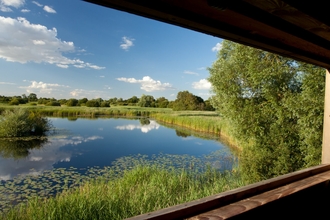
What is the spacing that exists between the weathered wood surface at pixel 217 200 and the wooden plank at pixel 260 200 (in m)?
0.03

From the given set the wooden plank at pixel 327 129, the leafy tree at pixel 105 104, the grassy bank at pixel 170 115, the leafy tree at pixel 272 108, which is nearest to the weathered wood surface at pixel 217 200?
the wooden plank at pixel 327 129

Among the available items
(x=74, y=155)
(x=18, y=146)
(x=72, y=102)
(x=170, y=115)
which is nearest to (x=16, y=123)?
(x=18, y=146)

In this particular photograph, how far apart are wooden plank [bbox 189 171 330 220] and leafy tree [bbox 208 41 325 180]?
3.90 metres

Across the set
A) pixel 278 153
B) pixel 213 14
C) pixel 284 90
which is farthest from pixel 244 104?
pixel 213 14

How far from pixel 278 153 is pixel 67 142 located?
9465 millimetres

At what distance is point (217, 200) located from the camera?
87 cm

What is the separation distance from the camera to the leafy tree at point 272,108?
466cm

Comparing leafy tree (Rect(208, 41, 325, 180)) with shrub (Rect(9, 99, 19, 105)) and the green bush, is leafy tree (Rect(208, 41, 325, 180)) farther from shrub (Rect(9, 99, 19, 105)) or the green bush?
shrub (Rect(9, 99, 19, 105))

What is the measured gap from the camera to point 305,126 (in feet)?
15.7

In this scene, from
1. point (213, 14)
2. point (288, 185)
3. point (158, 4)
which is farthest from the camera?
point (288, 185)

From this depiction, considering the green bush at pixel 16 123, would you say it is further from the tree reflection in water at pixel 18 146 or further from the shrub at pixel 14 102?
the shrub at pixel 14 102

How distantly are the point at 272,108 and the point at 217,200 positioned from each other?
547 cm

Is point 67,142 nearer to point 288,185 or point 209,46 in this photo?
point 209,46

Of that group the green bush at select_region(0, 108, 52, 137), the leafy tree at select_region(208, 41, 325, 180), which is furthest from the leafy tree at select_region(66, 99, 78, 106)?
the leafy tree at select_region(208, 41, 325, 180)
